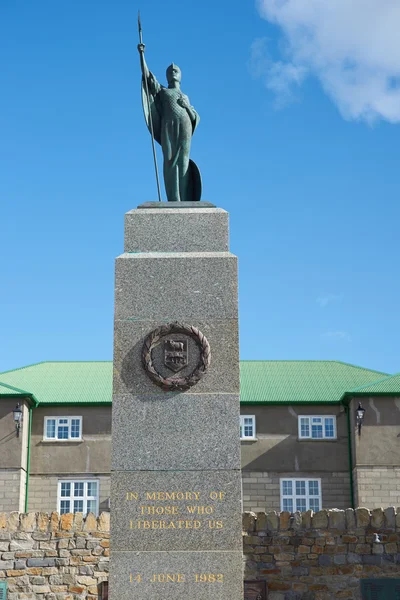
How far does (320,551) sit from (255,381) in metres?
16.6

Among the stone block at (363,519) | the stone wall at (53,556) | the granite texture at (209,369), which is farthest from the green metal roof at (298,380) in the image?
the granite texture at (209,369)

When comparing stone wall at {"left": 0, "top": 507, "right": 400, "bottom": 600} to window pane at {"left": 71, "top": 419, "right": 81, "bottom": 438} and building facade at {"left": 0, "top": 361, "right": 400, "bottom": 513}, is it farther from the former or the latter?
window pane at {"left": 71, "top": 419, "right": 81, "bottom": 438}

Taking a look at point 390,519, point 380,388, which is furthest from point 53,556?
point 380,388

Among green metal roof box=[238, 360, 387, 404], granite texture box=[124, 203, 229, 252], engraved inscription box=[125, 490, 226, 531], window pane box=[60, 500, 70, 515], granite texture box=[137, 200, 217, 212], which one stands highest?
green metal roof box=[238, 360, 387, 404]

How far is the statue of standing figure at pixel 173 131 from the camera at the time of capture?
45.8 ft

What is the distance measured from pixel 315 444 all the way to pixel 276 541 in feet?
45.7

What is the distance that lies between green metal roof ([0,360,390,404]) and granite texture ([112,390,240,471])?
25.7 m

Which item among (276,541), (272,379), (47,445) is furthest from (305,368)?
(276,541)

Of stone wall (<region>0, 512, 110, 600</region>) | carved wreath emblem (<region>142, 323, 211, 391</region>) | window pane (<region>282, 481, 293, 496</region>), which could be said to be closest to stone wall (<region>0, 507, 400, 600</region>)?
stone wall (<region>0, 512, 110, 600</region>)

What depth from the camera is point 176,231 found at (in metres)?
12.9

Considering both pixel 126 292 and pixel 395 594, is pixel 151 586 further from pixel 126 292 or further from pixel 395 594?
pixel 395 594

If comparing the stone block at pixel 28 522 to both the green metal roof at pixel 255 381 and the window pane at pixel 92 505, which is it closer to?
the window pane at pixel 92 505

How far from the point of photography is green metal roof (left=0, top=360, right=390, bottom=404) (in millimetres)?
38312

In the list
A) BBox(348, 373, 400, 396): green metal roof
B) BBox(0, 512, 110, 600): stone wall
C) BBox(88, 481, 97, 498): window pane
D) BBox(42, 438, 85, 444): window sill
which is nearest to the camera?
BBox(0, 512, 110, 600): stone wall
